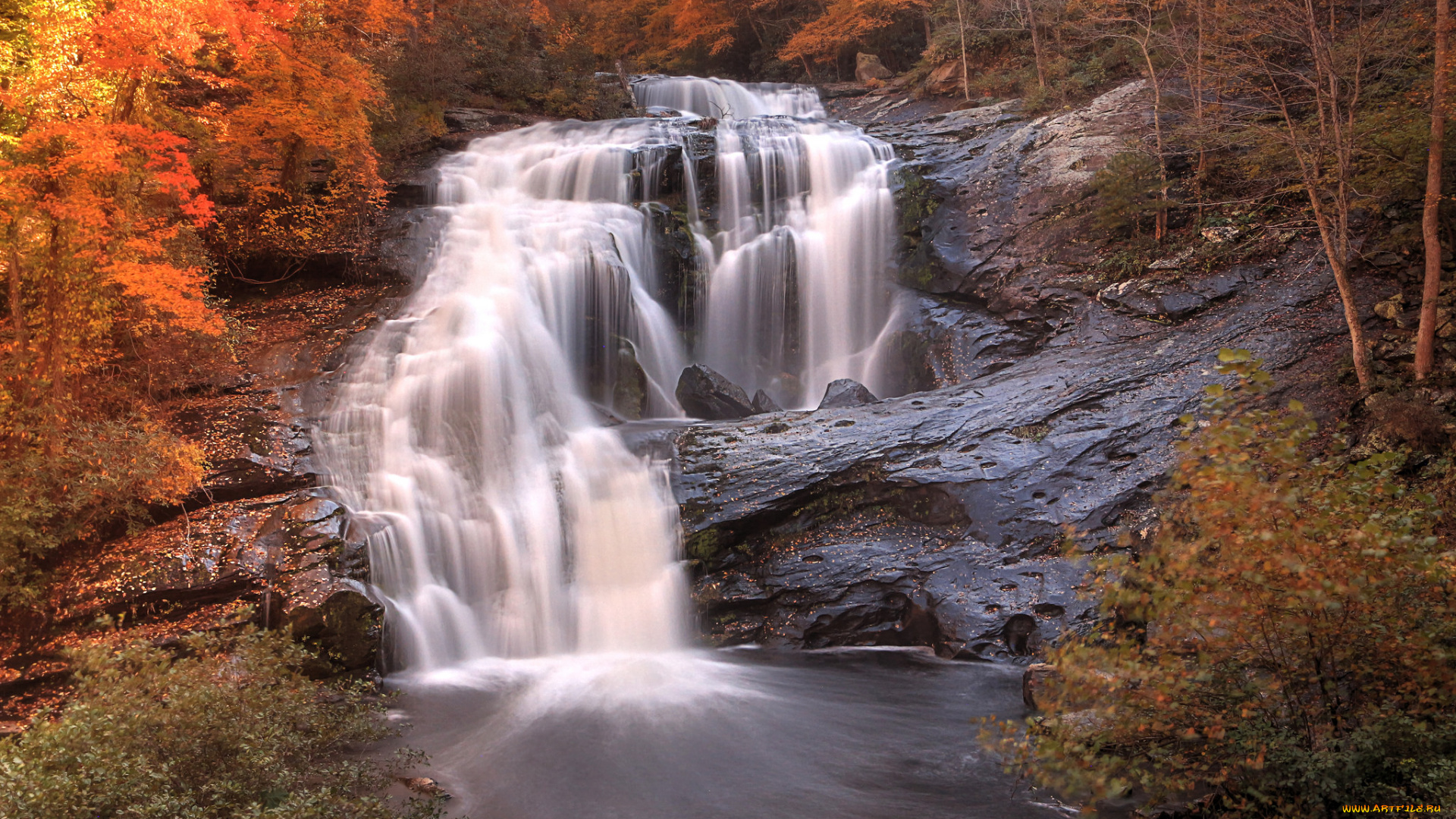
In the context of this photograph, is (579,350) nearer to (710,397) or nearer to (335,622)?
(710,397)

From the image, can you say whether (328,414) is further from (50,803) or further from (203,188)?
(50,803)

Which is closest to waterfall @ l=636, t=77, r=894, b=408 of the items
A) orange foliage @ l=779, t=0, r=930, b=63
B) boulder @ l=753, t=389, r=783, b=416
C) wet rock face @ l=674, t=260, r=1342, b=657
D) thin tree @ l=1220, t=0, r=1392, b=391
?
boulder @ l=753, t=389, r=783, b=416

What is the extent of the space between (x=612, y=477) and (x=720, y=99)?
20.9 m

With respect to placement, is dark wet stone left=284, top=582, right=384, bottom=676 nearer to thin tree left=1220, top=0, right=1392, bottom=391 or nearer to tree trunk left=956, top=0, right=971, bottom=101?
thin tree left=1220, top=0, right=1392, bottom=391

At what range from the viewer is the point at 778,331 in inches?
701

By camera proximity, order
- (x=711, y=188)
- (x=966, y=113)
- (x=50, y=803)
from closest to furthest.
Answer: (x=50, y=803), (x=711, y=188), (x=966, y=113)

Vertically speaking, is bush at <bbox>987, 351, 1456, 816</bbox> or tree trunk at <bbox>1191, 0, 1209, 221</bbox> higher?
tree trunk at <bbox>1191, 0, 1209, 221</bbox>

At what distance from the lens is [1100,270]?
14547mm

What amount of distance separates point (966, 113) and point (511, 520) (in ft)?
53.8

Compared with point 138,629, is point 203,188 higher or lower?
higher

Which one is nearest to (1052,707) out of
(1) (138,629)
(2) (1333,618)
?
(2) (1333,618)

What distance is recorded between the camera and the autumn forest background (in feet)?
14.0

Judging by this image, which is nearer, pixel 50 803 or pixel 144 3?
pixel 50 803

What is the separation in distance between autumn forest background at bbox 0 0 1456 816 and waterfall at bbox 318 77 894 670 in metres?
2.05
